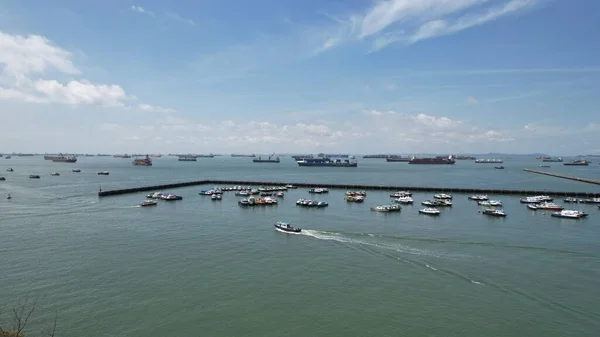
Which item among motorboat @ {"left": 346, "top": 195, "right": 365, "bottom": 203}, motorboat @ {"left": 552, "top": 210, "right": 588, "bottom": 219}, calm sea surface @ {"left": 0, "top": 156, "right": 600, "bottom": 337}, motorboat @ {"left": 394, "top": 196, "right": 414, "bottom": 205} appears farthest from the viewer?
motorboat @ {"left": 346, "top": 195, "right": 365, "bottom": 203}

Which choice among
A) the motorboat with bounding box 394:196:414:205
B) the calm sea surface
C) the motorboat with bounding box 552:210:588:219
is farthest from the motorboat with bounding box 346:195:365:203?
the motorboat with bounding box 552:210:588:219

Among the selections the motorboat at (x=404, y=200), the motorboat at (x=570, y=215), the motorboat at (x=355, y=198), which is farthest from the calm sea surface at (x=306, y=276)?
the motorboat at (x=355, y=198)

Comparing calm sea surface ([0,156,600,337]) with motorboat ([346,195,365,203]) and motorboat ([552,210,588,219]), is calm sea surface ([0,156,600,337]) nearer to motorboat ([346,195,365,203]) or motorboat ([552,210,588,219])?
motorboat ([552,210,588,219])

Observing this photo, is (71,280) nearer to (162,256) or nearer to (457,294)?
(162,256)

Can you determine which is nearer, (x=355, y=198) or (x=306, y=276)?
(x=306, y=276)

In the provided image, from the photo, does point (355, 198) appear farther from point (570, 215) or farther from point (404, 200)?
point (570, 215)

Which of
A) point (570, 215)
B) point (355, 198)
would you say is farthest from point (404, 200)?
point (570, 215)

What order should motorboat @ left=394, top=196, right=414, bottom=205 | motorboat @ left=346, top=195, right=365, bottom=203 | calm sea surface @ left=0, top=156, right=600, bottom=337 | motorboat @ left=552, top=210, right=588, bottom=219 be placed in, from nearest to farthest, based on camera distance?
1. calm sea surface @ left=0, top=156, right=600, bottom=337
2. motorboat @ left=552, top=210, right=588, bottom=219
3. motorboat @ left=394, top=196, right=414, bottom=205
4. motorboat @ left=346, top=195, right=365, bottom=203

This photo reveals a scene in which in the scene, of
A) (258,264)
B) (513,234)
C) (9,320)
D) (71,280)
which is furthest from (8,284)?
(513,234)
